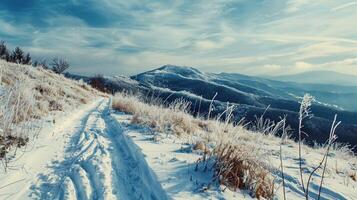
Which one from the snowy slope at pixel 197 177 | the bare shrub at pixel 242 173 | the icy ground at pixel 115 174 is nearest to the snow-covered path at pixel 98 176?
the icy ground at pixel 115 174

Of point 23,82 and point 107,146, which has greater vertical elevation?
point 23,82

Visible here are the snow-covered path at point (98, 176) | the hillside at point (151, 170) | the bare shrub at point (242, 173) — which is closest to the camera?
the snow-covered path at point (98, 176)

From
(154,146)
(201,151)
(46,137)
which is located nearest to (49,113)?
(46,137)

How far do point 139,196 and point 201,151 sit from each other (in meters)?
2.58

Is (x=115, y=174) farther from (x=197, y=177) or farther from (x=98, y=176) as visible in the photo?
(x=197, y=177)

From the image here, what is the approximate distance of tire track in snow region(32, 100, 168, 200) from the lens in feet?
15.1

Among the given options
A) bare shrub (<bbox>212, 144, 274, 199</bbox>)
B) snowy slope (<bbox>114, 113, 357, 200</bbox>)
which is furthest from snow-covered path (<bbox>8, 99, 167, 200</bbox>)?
bare shrub (<bbox>212, 144, 274, 199</bbox>)

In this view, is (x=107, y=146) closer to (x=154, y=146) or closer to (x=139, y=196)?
(x=154, y=146)

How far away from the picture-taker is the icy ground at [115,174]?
4.63 meters

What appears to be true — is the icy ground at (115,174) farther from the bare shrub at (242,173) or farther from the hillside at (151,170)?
the bare shrub at (242,173)

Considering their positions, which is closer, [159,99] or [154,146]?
[154,146]

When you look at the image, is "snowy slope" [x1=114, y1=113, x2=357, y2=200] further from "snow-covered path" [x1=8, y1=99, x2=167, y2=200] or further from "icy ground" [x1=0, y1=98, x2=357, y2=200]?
"snow-covered path" [x1=8, y1=99, x2=167, y2=200]

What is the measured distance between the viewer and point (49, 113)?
12680 millimetres

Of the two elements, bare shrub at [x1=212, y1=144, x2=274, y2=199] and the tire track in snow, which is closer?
the tire track in snow
